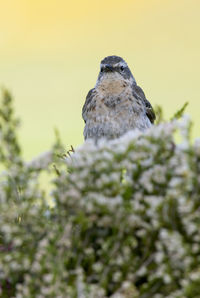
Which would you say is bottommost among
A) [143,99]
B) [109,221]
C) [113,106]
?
[109,221]

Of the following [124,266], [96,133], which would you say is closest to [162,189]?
[124,266]

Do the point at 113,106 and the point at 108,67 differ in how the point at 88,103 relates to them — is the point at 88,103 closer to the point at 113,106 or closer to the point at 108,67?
the point at 113,106

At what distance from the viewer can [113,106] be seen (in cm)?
909

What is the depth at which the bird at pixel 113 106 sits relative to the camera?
29.6ft

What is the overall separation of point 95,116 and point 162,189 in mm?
5369

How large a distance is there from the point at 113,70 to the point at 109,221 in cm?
591

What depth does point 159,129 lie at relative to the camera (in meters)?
4.13

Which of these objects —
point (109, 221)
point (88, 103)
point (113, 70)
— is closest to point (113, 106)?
point (88, 103)

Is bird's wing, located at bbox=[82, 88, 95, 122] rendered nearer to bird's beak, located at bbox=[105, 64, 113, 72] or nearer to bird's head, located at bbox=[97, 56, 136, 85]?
bird's head, located at bbox=[97, 56, 136, 85]

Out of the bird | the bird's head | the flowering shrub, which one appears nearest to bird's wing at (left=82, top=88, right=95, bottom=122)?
the bird

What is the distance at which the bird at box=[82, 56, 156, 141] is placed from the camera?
903 cm

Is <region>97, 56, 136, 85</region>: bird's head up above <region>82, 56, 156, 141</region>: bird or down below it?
above

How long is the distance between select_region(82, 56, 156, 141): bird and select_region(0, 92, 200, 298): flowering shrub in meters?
4.86

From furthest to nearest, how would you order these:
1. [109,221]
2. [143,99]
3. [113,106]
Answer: [143,99] → [113,106] → [109,221]
